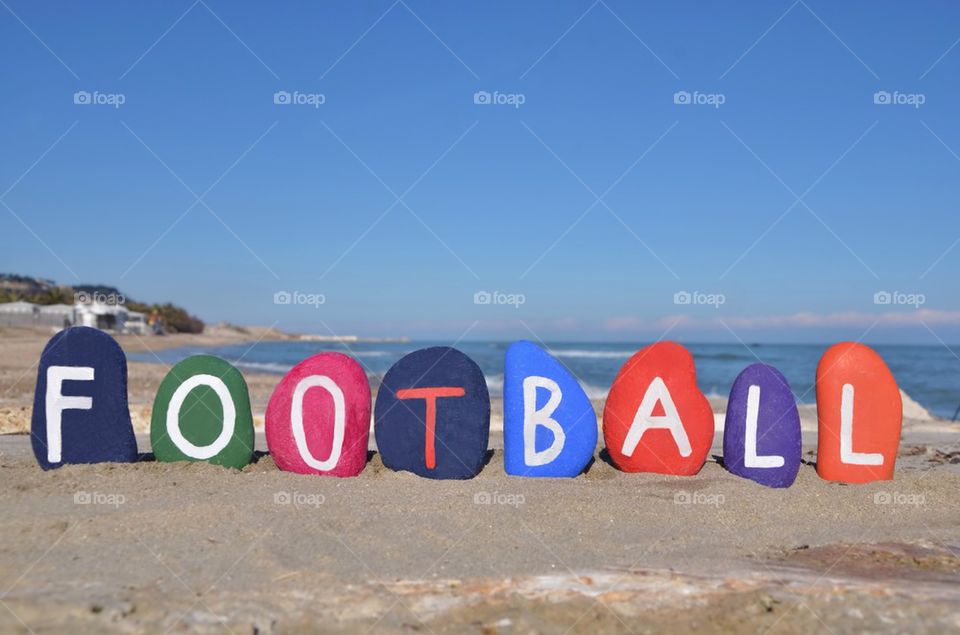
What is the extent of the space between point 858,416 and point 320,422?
5.37m

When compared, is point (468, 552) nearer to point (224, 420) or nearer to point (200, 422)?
point (224, 420)

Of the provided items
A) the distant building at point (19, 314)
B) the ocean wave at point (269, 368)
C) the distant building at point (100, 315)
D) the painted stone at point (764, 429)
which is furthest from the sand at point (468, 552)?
the distant building at point (100, 315)

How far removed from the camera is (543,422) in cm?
817

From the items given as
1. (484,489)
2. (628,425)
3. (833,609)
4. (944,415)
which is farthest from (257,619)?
(944,415)

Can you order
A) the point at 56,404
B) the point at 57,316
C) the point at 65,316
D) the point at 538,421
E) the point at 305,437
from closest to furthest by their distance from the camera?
1. the point at 56,404
2. the point at 305,437
3. the point at 538,421
4. the point at 57,316
5. the point at 65,316

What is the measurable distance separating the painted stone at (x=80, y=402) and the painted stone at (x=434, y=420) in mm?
2551

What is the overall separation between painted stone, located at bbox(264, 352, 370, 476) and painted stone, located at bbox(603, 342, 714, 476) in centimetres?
259

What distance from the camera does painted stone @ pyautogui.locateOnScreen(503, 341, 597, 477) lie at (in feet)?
26.8

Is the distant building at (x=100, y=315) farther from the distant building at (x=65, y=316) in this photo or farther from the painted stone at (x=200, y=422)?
the painted stone at (x=200, y=422)

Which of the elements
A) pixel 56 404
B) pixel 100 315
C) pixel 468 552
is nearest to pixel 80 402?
pixel 56 404

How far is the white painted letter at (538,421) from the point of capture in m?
8.16

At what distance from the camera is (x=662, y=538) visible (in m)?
5.95

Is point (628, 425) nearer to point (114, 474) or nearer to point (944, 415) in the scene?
point (114, 474)

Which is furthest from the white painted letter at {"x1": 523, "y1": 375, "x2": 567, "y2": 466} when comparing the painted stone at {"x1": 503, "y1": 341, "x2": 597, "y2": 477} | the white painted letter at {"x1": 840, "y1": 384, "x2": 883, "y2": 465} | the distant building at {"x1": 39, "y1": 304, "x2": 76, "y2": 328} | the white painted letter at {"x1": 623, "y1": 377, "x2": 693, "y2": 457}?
the distant building at {"x1": 39, "y1": 304, "x2": 76, "y2": 328}
